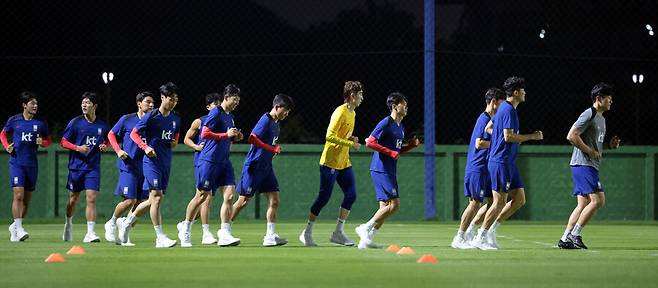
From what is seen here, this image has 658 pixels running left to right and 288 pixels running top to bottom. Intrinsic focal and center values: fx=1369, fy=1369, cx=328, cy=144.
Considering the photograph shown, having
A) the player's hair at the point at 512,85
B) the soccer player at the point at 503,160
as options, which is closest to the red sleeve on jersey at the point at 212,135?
the soccer player at the point at 503,160

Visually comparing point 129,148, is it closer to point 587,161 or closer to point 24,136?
point 24,136

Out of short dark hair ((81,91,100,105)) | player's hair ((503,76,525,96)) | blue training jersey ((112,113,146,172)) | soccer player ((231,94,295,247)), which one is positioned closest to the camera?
player's hair ((503,76,525,96))

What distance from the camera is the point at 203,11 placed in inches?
1538

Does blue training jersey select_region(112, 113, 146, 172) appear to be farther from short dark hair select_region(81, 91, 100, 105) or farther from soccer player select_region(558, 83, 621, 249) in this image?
soccer player select_region(558, 83, 621, 249)

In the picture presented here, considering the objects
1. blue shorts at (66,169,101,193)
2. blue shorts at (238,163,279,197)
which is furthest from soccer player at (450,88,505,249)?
blue shorts at (66,169,101,193)

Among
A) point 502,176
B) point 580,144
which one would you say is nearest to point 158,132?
point 502,176

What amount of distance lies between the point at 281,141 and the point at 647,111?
36.8 feet

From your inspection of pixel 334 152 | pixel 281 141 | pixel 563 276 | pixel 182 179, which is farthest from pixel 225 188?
pixel 281 141

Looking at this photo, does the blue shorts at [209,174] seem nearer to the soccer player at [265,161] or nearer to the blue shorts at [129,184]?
the soccer player at [265,161]

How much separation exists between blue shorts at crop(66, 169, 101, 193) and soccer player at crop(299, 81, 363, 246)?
10.6ft

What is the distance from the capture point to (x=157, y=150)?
17.5 metres

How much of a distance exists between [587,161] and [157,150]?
5.42 meters

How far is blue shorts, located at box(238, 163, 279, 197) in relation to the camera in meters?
17.8

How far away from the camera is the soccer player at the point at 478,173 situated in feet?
56.0
